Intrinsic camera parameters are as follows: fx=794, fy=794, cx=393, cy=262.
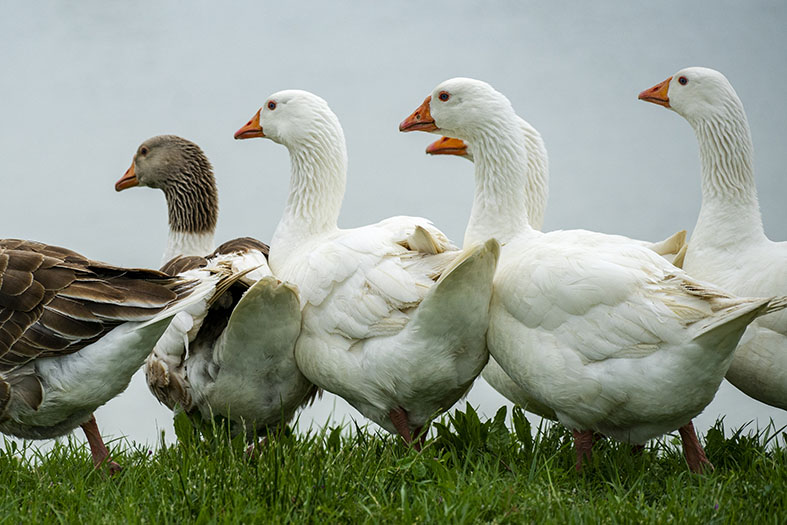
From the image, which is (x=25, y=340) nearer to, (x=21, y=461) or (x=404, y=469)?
(x=21, y=461)

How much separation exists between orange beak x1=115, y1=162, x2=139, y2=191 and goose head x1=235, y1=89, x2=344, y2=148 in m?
1.84

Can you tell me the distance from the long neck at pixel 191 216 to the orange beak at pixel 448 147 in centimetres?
203

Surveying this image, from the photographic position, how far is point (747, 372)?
489 centimetres

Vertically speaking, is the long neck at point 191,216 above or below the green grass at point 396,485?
above

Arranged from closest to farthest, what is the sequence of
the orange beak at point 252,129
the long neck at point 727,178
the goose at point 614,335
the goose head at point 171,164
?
1. the goose at point 614,335
2. the long neck at point 727,178
3. the orange beak at point 252,129
4. the goose head at point 171,164

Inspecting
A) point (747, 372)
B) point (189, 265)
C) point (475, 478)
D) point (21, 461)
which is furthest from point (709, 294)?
point (21, 461)

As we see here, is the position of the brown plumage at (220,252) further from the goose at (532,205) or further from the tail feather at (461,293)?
the tail feather at (461,293)

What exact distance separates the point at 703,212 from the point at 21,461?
481 centimetres

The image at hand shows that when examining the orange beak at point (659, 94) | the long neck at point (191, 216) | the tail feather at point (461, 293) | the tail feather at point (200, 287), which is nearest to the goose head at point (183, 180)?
the long neck at point (191, 216)

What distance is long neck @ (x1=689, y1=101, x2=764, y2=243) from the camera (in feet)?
17.6

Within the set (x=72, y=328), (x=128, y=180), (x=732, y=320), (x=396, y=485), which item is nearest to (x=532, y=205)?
(x=732, y=320)

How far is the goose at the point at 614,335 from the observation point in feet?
13.1

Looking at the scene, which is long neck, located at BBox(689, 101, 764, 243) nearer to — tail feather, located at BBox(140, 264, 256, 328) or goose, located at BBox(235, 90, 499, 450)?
goose, located at BBox(235, 90, 499, 450)

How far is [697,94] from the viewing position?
5.56 m
